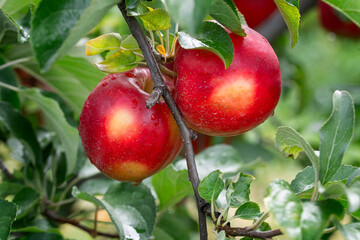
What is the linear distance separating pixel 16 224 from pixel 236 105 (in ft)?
1.40

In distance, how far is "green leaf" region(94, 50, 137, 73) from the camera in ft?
1.68

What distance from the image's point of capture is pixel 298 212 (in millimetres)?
365

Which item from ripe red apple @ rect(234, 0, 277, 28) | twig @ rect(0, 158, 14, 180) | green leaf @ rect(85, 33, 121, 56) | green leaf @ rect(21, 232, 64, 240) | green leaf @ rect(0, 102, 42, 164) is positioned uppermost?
green leaf @ rect(85, 33, 121, 56)

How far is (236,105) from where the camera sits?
1.57 feet

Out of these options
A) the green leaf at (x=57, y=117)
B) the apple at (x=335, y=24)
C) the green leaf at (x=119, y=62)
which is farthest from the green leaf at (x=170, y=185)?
the apple at (x=335, y=24)

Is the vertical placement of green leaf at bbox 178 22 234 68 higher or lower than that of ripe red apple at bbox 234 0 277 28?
higher

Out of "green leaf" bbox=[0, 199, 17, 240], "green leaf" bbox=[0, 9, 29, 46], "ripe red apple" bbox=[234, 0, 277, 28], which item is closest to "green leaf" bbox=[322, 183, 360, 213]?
"green leaf" bbox=[0, 199, 17, 240]

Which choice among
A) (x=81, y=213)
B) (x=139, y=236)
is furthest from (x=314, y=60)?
(x=139, y=236)

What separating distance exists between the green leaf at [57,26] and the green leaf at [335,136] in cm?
23

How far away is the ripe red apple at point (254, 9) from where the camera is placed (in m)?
1.51

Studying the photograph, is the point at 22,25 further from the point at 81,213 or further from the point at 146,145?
the point at 81,213

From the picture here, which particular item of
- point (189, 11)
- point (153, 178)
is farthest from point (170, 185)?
point (189, 11)

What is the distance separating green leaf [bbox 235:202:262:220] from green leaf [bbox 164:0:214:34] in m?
0.21

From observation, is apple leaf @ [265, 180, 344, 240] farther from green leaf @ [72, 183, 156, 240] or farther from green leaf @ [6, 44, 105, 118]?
green leaf @ [6, 44, 105, 118]
